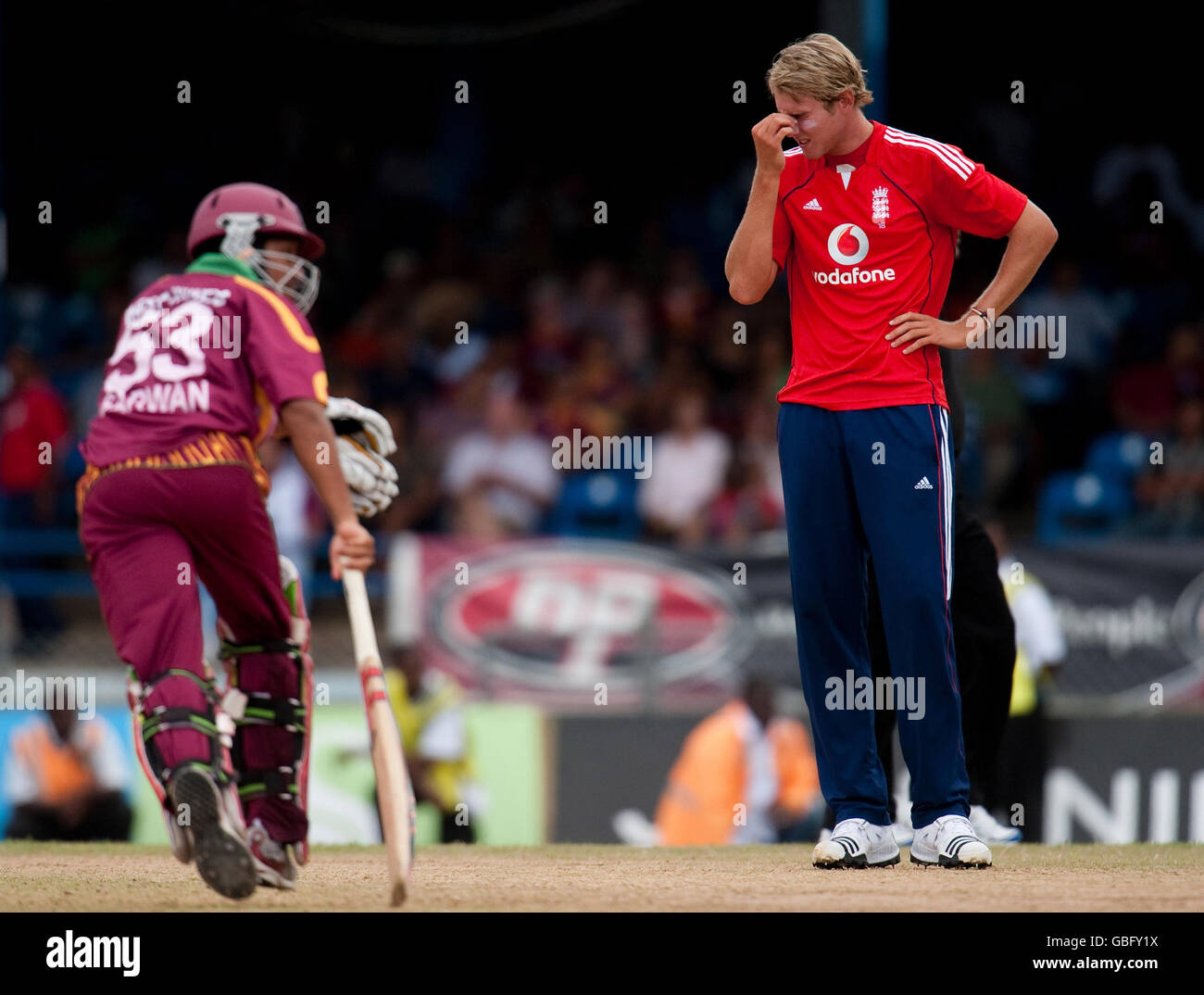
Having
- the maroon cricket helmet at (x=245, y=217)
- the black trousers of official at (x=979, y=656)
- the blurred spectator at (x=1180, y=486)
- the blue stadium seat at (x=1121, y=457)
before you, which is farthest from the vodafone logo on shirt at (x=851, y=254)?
the blue stadium seat at (x=1121, y=457)

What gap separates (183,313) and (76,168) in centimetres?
1313

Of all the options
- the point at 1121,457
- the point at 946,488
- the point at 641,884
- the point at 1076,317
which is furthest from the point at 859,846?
the point at 1076,317

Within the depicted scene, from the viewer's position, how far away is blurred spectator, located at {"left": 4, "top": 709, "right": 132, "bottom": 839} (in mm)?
11484

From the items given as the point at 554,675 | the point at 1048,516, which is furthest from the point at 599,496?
the point at 1048,516

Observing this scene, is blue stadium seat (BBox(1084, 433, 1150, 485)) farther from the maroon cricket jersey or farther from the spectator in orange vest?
the maroon cricket jersey

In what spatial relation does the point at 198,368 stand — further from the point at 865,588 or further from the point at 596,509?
the point at 596,509

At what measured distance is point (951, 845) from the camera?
5.78 metres

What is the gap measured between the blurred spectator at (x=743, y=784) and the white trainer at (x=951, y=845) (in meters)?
5.65

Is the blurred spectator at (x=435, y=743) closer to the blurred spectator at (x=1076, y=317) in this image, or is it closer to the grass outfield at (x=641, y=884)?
the grass outfield at (x=641, y=884)

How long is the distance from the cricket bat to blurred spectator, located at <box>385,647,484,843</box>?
20.2 ft

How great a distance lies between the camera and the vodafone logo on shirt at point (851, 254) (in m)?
5.79

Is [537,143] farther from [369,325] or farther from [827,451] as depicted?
[827,451]

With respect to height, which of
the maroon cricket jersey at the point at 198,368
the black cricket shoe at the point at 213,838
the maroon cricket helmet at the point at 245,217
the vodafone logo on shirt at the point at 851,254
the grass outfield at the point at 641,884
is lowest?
the grass outfield at the point at 641,884

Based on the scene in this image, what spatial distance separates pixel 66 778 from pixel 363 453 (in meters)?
6.49
